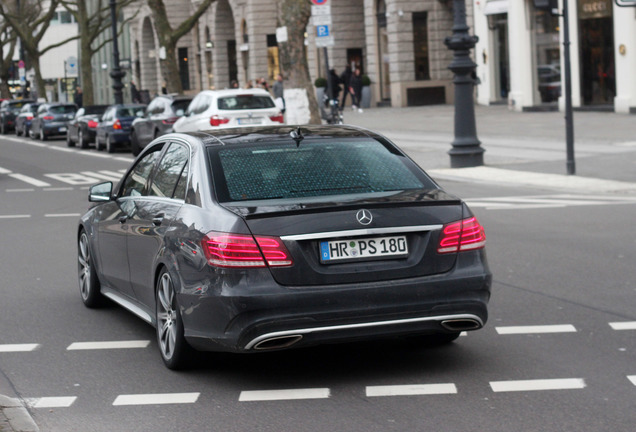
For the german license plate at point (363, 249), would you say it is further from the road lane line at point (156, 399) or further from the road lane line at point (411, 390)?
the road lane line at point (156, 399)

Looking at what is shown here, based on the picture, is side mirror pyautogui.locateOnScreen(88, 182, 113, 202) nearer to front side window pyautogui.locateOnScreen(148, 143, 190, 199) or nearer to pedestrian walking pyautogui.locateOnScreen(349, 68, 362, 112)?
front side window pyautogui.locateOnScreen(148, 143, 190, 199)

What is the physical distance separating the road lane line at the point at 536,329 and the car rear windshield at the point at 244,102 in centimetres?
2022

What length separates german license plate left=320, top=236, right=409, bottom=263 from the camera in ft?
20.7

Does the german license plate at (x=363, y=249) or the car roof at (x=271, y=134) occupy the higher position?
the car roof at (x=271, y=134)

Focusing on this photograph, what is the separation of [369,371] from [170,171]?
1.84 meters

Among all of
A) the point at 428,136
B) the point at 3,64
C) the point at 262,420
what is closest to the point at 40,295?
the point at 262,420

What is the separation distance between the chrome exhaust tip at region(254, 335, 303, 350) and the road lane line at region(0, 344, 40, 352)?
2.16m

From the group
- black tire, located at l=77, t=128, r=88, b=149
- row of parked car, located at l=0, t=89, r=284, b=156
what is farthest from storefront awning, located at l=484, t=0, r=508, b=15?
black tire, located at l=77, t=128, r=88, b=149

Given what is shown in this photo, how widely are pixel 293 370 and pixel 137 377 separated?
2.92 feet

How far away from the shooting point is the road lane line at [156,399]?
20.6 ft

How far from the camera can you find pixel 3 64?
8231cm

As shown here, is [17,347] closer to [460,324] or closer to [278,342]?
[278,342]

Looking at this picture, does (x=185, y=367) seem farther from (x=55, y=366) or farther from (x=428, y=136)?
(x=428, y=136)

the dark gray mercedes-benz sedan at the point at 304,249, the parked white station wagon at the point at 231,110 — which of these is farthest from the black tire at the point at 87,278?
the parked white station wagon at the point at 231,110
